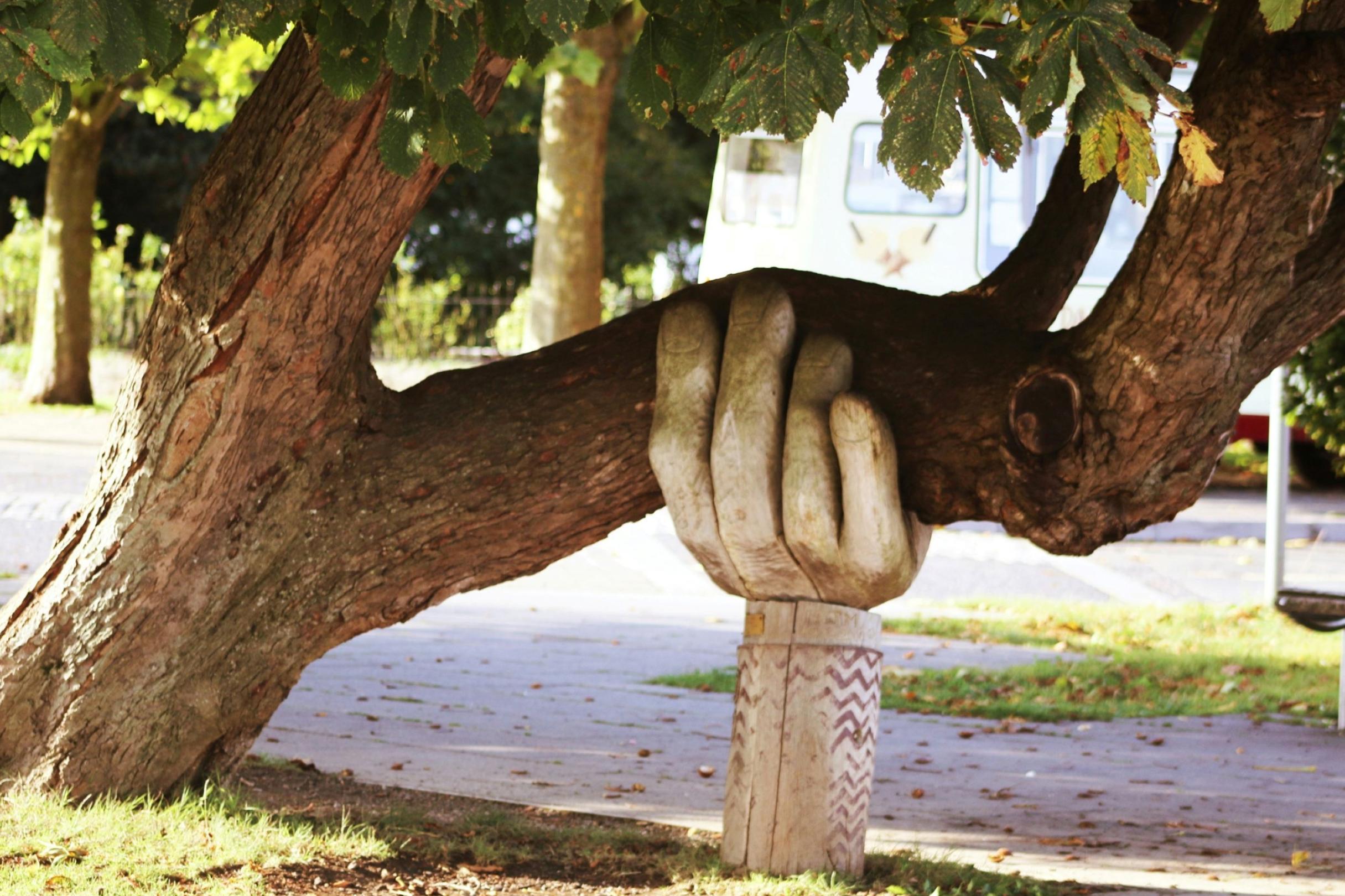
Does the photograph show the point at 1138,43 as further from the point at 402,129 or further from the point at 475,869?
the point at 475,869

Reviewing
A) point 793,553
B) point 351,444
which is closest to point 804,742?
point 793,553

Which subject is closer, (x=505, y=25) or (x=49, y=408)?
(x=505, y=25)

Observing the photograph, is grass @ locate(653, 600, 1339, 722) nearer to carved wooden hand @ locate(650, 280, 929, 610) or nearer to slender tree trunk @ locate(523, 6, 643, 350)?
carved wooden hand @ locate(650, 280, 929, 610)

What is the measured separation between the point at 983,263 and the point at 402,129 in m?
12.9

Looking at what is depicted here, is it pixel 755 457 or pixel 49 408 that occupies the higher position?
pixel 49 408

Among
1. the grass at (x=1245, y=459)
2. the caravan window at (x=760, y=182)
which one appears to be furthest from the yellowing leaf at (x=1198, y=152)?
the grass at (x=1245, y=459)

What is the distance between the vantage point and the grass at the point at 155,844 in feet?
12.5

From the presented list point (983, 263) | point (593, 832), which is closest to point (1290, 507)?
point (983, 263)

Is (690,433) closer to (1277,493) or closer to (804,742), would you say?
(804,742)

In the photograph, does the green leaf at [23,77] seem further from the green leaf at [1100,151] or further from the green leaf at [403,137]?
the green leaf at [1100,151]

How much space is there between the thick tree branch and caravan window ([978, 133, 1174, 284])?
10.9 metres

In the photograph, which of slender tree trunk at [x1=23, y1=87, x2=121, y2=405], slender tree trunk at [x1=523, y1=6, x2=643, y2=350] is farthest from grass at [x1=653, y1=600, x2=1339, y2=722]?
slender tree trunk at [x1=23, y1=87, x2=121, y2=405]

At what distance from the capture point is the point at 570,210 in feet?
58.5

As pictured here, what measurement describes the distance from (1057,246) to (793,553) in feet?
4.20
